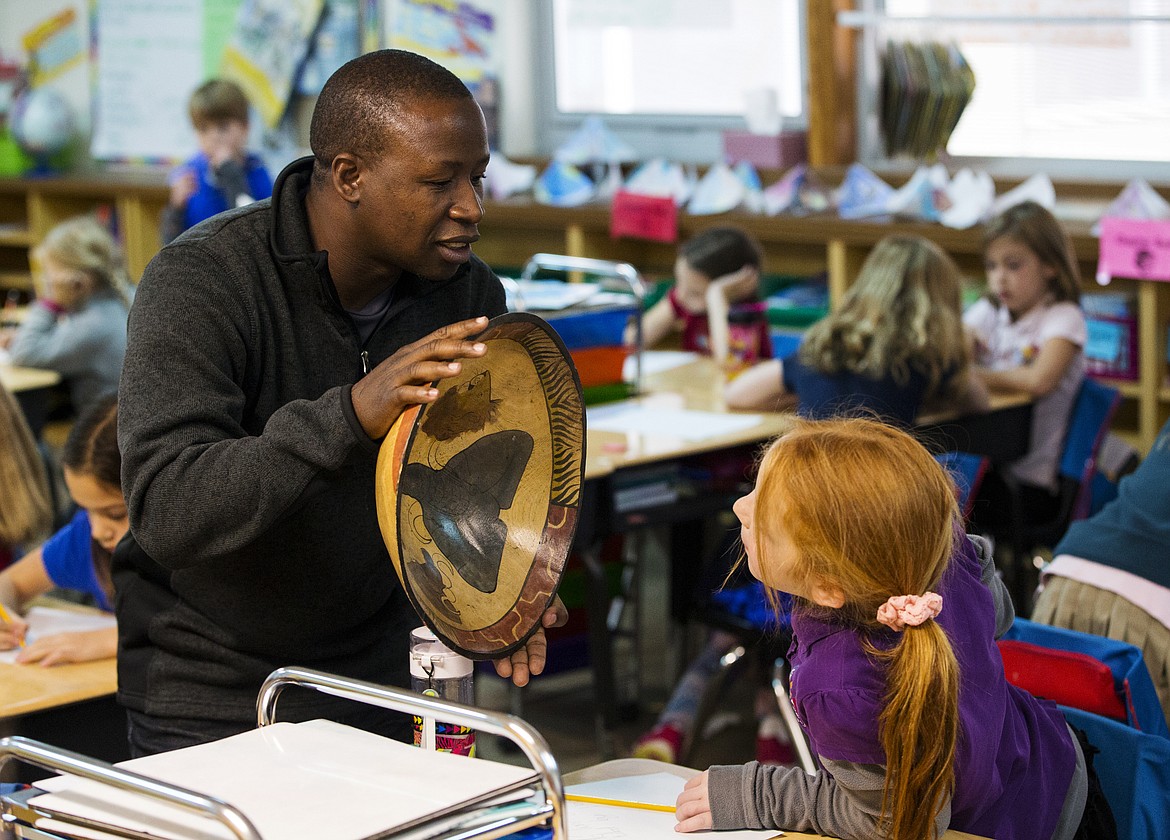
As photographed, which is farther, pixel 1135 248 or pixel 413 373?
pixel 1135 248

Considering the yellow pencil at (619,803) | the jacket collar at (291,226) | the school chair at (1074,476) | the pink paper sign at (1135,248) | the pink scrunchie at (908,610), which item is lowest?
the school chair at (1074,476)

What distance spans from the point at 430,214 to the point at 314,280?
19 centimetres

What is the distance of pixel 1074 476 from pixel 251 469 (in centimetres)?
289

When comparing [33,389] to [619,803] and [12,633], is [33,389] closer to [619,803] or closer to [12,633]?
[12,633]

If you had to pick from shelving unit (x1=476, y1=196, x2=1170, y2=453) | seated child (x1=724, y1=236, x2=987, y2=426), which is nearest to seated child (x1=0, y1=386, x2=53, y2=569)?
seated child (x1=724, y1=236, x2=987, y2=426)

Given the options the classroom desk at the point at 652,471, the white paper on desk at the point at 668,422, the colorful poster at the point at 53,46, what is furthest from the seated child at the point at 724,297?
the colorful poster at the point at 53,46

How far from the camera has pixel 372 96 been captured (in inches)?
58.2

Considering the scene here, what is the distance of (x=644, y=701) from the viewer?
→ 13.2 ft

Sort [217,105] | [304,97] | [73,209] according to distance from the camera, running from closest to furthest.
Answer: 1. [217,105]
2. [304,97]
3. [73,209]

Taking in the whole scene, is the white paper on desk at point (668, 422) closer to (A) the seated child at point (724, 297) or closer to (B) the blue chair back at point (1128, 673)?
(A) the seated child at point (724, 297)

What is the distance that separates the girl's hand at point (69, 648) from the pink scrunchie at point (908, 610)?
131cm

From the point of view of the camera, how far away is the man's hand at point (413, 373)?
127 centimetres

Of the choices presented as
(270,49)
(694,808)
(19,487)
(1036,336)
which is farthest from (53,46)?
(694,808)

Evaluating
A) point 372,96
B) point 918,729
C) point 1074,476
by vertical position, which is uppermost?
point 372,96
